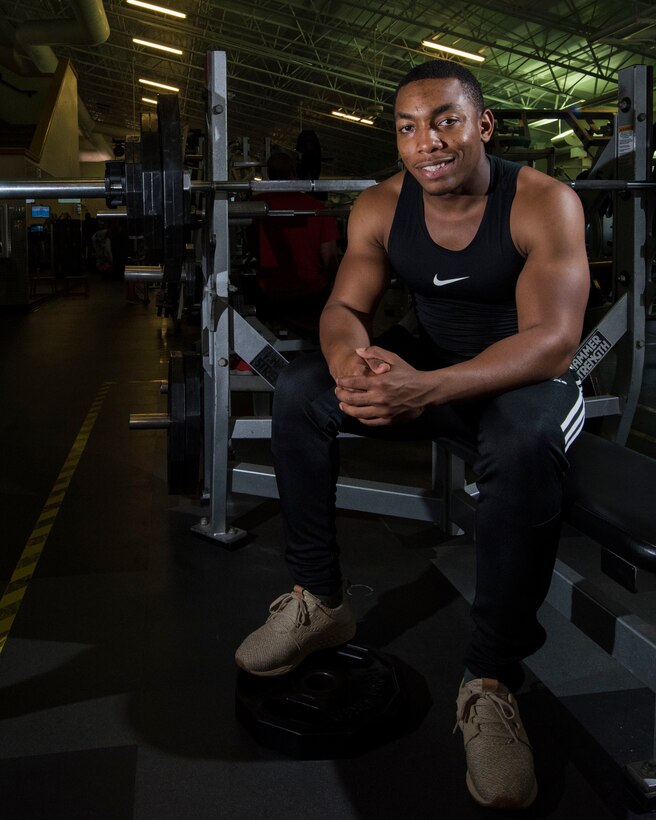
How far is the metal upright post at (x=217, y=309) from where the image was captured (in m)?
1.72

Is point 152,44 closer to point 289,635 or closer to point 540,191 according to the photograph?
point 540,191

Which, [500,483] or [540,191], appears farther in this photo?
[540,191]

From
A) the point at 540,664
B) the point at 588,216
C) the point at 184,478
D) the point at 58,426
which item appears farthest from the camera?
the point at 58,426

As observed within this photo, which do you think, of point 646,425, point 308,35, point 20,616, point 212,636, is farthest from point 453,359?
point 308,35

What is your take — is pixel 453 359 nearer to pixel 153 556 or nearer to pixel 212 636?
pixel 212 636

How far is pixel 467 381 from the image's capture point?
1.12m

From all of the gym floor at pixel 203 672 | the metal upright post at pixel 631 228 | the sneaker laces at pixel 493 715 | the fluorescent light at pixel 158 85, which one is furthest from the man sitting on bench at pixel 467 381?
the fluorescent light at pixel 158 85

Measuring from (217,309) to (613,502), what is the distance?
3.49ft

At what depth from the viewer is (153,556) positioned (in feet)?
6.14

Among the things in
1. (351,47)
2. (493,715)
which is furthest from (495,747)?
(351,47)

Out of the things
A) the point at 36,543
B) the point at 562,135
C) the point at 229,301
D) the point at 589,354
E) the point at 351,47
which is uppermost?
the point at 351,47

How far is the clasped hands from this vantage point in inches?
43.9

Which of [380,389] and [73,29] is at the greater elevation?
[73,29]

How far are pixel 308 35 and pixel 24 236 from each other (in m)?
5.86
